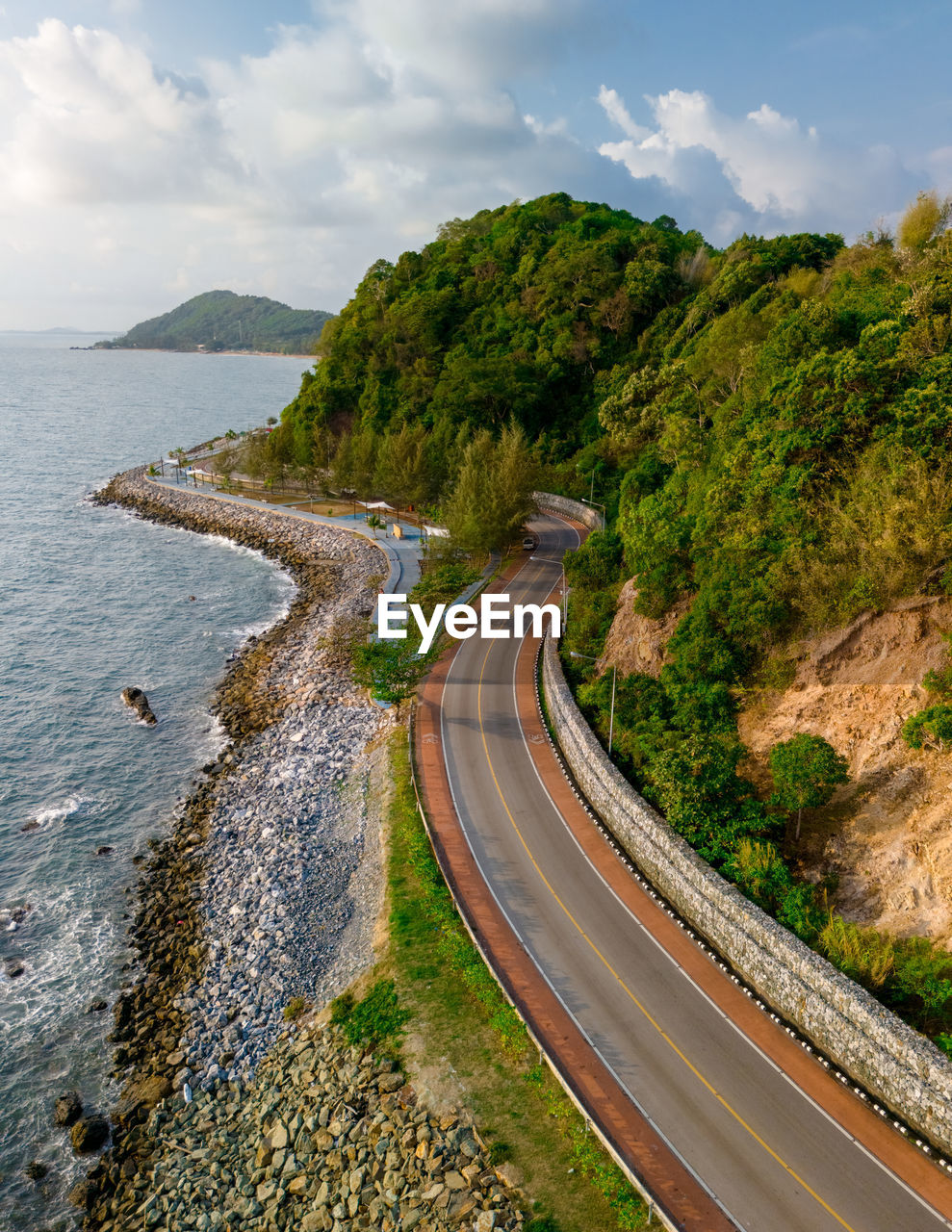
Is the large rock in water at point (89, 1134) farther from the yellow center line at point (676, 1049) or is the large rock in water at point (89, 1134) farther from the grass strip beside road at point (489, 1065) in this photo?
the yellow center line at point (676, 1049)

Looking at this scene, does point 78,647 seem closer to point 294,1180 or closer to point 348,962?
point 348,962

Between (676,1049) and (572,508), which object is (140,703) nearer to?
(676,1049)

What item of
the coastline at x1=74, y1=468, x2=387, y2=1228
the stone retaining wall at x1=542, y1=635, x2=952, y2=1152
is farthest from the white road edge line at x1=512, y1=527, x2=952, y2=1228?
the coastline at x1=74, y1=468, x2=387, y2=1228

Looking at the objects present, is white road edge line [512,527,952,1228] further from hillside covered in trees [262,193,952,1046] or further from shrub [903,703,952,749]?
shrub [903,703,952,749]

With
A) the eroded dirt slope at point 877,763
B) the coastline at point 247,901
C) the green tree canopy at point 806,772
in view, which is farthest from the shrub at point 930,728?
the coastline at point 247,901

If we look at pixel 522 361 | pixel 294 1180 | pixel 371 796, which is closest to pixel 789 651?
pixel 371 796

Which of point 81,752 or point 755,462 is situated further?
point 81,752

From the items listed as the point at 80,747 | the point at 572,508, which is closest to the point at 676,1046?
the point at 80,747
